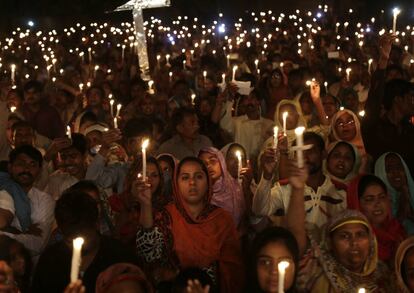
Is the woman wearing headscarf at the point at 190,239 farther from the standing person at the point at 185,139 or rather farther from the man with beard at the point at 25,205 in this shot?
the standing person at the point at 185,139

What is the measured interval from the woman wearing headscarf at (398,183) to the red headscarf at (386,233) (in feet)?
1.53

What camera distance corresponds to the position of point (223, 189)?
5477 mm

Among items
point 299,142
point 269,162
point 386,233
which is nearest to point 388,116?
point 386,233

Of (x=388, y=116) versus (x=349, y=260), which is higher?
(x=388, y=116)

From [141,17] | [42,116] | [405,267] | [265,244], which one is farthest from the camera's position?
[141,17]

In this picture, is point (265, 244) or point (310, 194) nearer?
point (265, 244)

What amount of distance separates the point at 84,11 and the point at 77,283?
97.8ft

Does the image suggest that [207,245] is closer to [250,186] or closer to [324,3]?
[250,186]

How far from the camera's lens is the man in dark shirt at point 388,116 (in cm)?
621

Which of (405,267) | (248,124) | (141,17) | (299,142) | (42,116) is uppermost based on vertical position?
(141,17)

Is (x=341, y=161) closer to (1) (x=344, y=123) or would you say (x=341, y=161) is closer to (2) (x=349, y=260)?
(1) (x=344, y=123)

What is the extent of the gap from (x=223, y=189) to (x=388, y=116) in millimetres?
1927

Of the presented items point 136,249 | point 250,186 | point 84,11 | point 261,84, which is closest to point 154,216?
point 136,249

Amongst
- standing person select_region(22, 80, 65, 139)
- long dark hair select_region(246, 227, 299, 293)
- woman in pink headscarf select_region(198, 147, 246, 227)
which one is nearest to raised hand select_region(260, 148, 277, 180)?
woman in pink headscarf select_region(198, 147, 246, 227)
